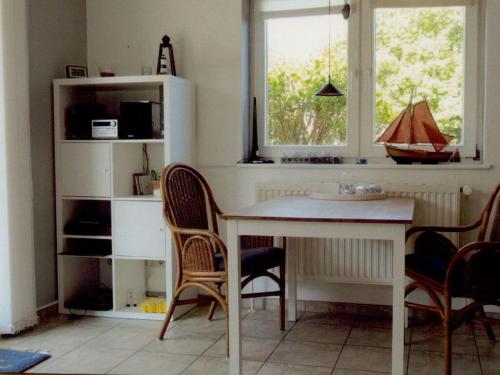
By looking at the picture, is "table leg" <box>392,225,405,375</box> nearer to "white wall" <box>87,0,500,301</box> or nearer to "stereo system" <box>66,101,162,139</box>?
"white wall" <box>87,0,500,301</box>

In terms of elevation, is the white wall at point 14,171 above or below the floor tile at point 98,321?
above

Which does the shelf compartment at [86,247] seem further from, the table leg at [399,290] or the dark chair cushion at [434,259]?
the table leg at [399,290]

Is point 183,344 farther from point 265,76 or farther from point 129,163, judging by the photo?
point 265,76

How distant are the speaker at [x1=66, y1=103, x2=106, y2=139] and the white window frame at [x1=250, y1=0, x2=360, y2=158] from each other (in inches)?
42.8

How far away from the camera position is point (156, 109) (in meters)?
4.20

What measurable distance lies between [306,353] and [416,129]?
1.50m

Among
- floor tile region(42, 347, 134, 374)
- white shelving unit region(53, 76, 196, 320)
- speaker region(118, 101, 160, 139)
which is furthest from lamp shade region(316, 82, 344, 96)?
floor tile region(42, 347, 134, 374)

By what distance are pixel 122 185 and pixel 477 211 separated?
2235 mm

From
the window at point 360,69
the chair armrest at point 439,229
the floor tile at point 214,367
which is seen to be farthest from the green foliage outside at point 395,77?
the floor tile at point 214,367

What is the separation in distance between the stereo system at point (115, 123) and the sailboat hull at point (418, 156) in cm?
154

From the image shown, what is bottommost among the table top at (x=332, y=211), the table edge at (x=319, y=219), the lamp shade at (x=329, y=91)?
the table edge at (x=319, y=219)

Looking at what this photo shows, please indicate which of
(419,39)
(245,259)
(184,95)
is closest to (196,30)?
(184,95)

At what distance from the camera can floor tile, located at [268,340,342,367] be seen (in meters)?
3.13

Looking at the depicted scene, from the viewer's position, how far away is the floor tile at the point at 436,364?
298 cm
